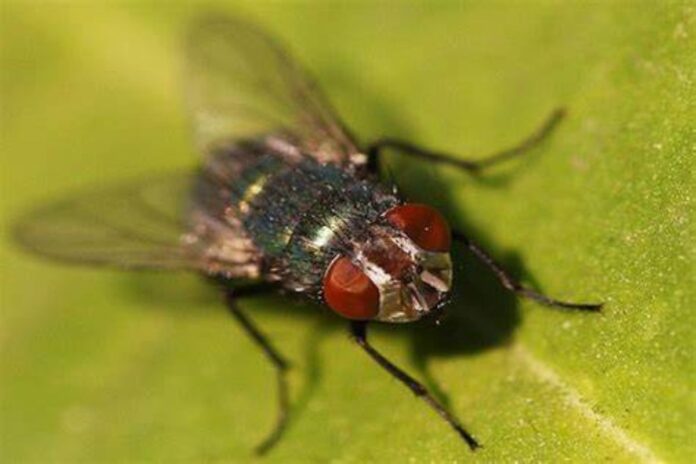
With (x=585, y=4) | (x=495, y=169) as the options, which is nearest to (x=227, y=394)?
(x=495, y=169)

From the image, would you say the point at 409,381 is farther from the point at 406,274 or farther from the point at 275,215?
the point at 275,215

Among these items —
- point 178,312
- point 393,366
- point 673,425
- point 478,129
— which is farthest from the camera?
point 178,312

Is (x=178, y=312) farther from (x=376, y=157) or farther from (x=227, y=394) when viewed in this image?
(x=376, y=157)

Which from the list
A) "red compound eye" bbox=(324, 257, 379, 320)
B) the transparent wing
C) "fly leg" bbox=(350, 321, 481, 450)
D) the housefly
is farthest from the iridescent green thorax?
the transparent wing

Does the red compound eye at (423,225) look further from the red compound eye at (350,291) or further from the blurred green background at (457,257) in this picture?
the blurred green background at (457,257)

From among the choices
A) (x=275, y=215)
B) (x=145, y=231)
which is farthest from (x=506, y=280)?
(x=145, y=231)
